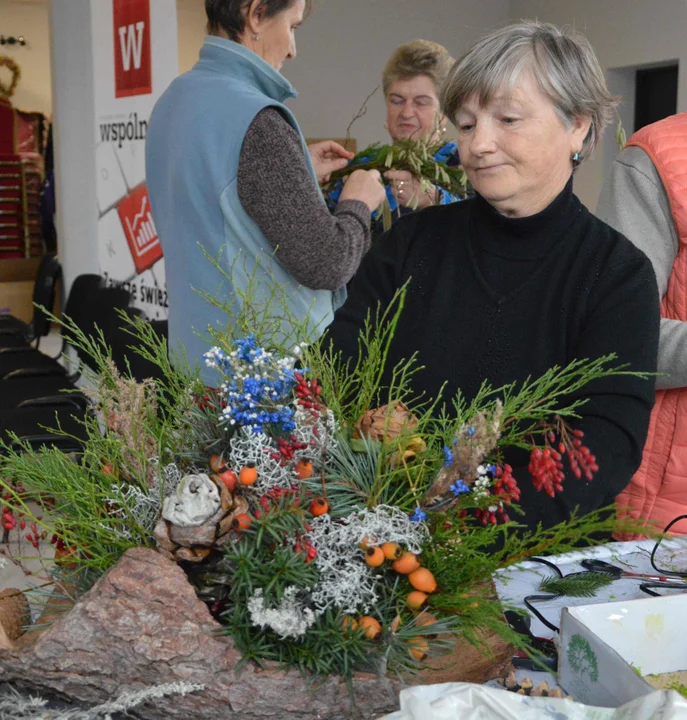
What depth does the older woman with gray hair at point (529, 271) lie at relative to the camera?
1.34 meters

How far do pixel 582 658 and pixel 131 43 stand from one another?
11.9 ft

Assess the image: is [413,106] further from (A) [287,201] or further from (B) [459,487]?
(B) [459,487]

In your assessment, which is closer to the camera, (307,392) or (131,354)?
(307,392)

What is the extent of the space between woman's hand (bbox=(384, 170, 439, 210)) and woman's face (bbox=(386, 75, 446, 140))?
0.48 meters

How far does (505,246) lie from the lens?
151 cm

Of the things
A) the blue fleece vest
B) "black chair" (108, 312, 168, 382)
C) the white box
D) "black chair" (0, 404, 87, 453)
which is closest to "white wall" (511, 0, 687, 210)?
"black chair" (108, 312, 168, 382)

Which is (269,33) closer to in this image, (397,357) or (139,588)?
(397,357)

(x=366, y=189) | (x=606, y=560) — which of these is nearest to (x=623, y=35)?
(x=366, y=189)

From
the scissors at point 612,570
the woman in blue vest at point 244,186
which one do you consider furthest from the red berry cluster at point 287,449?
the woman in blue vest at point 244,186

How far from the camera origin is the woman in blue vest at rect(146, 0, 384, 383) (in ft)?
5.96

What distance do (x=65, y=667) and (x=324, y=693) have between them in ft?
0.78

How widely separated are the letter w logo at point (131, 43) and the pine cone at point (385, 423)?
10.8 feet

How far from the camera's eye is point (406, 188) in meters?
2.33

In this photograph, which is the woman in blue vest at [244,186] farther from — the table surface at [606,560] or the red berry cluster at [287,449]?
the red berry cluster at [287,449]
